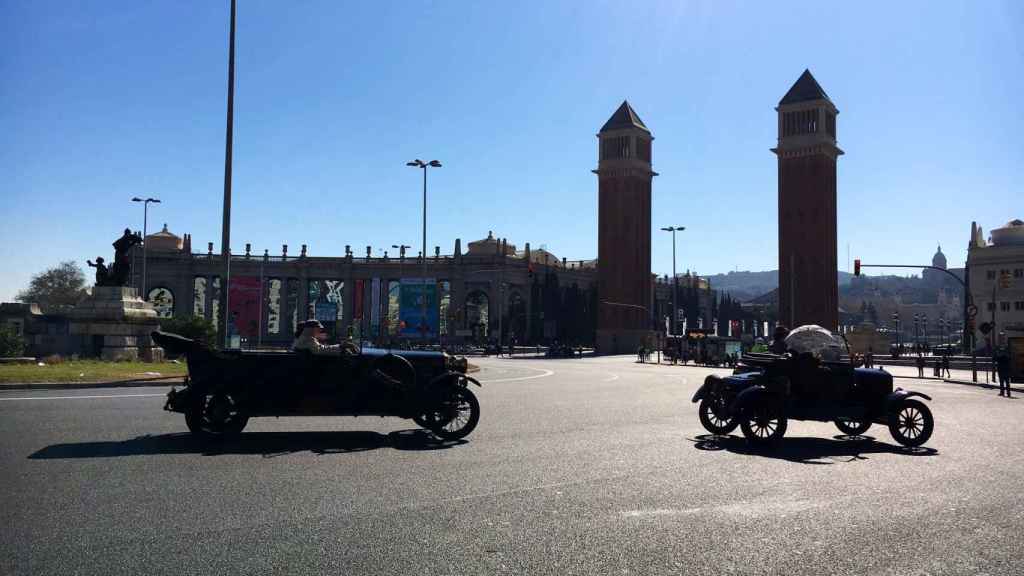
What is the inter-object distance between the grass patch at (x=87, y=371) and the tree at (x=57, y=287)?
81996 mm

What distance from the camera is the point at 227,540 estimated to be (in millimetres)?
5578

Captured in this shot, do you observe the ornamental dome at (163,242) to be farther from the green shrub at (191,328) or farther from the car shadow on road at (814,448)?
the car shadow on road at (814,448)

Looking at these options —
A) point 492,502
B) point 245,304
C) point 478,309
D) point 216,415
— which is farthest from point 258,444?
point 478,309

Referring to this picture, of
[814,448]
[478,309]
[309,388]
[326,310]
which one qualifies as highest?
[478,309]

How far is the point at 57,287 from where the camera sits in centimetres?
10050

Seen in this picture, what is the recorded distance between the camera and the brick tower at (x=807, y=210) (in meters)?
89.9

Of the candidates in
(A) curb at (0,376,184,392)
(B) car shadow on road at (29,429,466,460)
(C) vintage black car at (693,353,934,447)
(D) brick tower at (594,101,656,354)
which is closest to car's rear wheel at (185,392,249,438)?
(B) car shadow on road at (29,429,466,460)

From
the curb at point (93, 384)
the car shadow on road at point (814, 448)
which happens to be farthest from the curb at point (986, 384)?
the curb at point (93, 384)

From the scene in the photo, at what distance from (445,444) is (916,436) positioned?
22.3ft

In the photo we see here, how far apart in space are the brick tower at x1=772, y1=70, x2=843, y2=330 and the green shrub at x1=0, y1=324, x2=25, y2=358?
254ft

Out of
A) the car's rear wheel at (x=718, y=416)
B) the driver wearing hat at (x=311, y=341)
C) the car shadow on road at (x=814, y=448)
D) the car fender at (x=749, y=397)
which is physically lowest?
the car shadow on road at (x=814, y=448)

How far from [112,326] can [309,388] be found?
816 inches

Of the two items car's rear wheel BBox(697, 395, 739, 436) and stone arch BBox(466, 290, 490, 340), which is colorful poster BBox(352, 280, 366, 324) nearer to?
stone arch BBox(466, 290, 490, 340)

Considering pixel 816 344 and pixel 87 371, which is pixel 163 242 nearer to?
pixel 87 371
